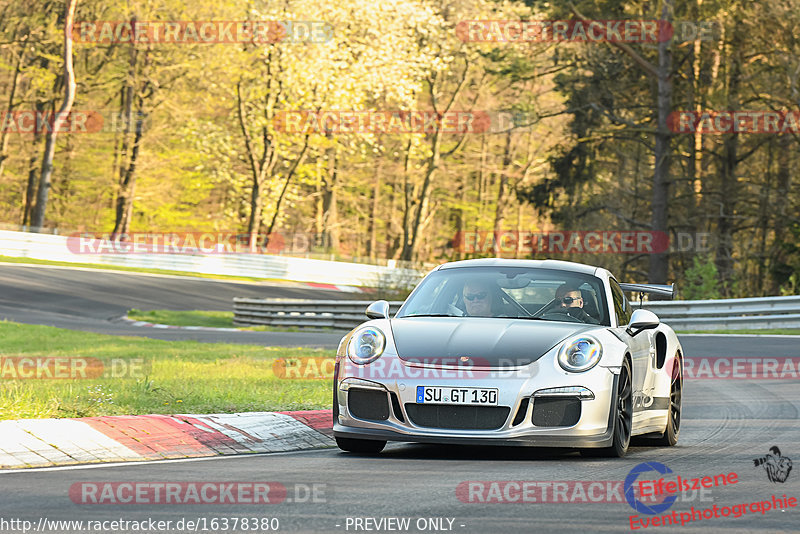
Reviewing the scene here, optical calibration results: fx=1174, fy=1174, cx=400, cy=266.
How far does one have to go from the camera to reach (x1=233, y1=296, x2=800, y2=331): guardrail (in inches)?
981

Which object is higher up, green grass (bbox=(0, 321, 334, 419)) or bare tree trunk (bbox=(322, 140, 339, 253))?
bare tree trunk (bbox=(322, 140, 339, 253))

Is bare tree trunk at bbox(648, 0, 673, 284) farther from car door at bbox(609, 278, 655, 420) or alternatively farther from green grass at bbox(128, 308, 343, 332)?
car door at bbox(609, 278, 655, 420)

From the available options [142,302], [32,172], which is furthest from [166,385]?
[32,172]

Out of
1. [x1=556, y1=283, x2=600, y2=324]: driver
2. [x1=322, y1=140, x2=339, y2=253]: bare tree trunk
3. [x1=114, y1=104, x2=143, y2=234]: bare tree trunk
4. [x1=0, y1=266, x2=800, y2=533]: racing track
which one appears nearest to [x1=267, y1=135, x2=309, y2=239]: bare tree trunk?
[x1=322, y1=140, x2=339, y2=253]: bare tree trunk

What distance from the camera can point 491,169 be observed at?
6041 centimetres

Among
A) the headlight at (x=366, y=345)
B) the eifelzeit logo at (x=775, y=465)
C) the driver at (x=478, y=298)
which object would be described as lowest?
the eifelzeit logo at (x=775, y=465)

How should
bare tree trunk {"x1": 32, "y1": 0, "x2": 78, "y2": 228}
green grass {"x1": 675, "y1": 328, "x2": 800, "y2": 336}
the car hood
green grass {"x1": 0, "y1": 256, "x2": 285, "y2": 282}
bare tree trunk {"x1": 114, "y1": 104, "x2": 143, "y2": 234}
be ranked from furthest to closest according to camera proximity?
bare tree trunk {"x1": 114, "y1": 104, "x2": 143, "y2": 234}, bare tree trunk {"x1": 32, "y1": 0, "x2": 78, "y2": 228}, green grass {"x1": 0, "y1": 256, "x2": 285, "y2": 282}, green grass {"x1": 675, "y1": 328, "x2": 800, "y2": 336}, the car hood

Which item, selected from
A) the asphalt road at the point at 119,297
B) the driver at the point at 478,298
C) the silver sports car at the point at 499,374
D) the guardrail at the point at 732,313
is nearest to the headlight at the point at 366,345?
the silver sports car at the point at 499,374

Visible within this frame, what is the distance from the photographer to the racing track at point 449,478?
18.6 ft

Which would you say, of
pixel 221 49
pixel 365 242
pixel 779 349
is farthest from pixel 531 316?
pixel 365 242

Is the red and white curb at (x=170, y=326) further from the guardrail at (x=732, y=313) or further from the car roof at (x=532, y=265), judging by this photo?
the car roof at (x=532, y=265)

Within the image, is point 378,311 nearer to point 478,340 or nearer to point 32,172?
point 478,340

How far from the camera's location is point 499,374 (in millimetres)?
7719

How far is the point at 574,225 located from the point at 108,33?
2413 centimetres
